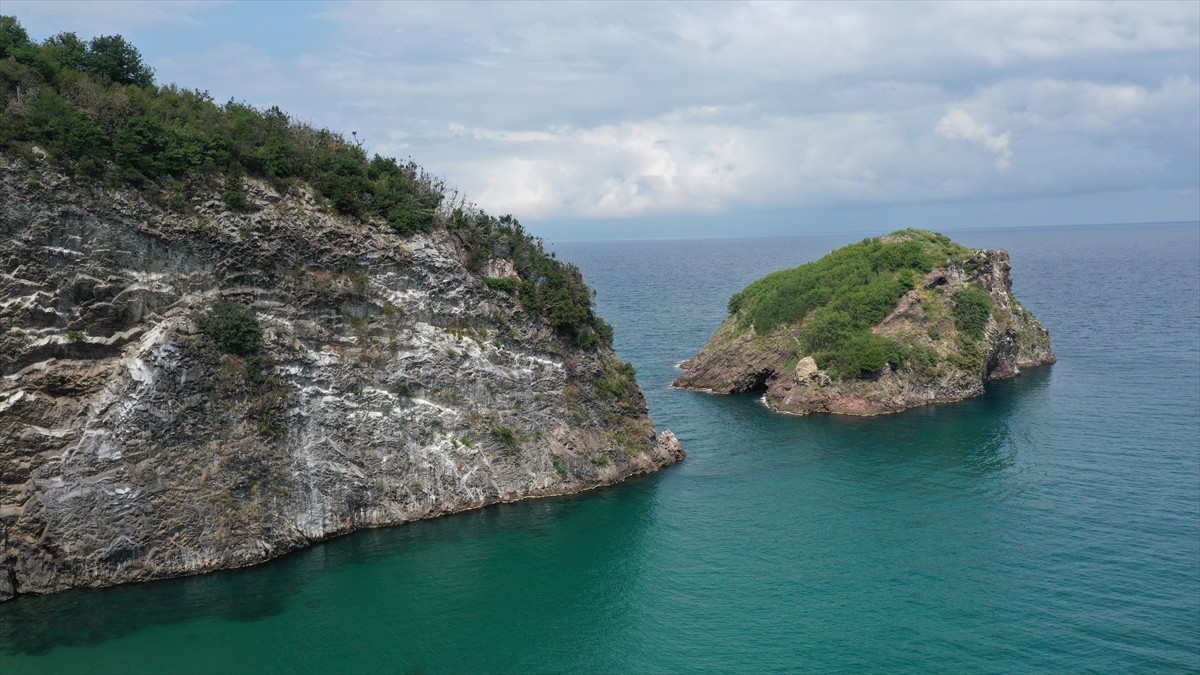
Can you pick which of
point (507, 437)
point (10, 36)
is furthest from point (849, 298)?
point (10, 36)

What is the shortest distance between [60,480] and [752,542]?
122 feet

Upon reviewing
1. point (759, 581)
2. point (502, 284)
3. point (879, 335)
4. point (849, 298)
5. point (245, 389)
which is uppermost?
point (502, 284)

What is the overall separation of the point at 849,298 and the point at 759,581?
51.3m

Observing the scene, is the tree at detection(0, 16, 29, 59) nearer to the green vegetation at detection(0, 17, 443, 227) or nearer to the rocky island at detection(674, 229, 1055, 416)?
the green vegetation at detection(0, 17, 443, 227)

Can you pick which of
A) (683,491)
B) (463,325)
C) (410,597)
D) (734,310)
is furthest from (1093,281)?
(410,597)

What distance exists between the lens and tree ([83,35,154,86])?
151 ft

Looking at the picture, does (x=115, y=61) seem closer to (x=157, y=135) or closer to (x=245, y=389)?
(x=157, y=135)

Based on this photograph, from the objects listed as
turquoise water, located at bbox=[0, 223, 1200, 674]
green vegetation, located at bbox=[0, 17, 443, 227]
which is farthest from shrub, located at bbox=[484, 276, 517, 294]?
turquoise water, located at bbox=[0, 223, 1200, 674]

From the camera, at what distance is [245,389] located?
43.8 m

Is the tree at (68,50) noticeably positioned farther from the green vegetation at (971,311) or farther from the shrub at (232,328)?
the green vegetation at (971,311)

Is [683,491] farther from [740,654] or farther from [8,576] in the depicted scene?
[8,576]

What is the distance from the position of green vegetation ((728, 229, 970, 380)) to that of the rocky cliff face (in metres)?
32.9

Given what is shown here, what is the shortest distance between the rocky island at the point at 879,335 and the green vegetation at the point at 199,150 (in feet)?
105

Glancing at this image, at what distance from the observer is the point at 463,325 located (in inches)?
2066
